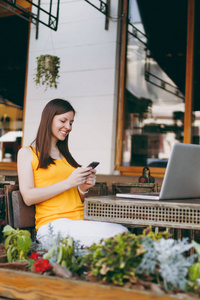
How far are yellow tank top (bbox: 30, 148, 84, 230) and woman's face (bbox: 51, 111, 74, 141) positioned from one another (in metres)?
0.17

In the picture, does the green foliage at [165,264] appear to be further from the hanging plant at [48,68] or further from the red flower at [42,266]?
the hanging plant at [48,68]

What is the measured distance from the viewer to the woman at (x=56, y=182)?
1.95m

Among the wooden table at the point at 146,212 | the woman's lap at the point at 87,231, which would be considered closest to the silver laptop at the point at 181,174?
the wooden table at the point at 146,212

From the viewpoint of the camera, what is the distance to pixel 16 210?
2.12 metres

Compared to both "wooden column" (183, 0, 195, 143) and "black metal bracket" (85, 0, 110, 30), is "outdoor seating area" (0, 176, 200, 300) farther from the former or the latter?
"black metal bracket" (85, 0, 110, 30)

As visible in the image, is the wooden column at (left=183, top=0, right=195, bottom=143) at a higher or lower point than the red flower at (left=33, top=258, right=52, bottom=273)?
higher

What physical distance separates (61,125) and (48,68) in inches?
116

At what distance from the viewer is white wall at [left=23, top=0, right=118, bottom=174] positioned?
4969 millimetres

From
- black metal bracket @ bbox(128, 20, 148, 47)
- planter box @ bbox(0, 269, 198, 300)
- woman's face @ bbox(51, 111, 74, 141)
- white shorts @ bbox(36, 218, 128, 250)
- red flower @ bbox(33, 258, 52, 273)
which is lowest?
planter box @ bbox(0, 269, 198, 300)

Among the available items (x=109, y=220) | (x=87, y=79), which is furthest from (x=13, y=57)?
(x=109, y=220)

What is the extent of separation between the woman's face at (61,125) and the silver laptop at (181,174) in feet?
2.03

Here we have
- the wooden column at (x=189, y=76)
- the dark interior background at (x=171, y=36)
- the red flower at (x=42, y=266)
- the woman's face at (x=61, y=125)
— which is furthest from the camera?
the dark interior background at (x=171, y=36)

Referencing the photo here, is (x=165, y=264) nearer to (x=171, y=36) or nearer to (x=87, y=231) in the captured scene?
(x=87, y=231)

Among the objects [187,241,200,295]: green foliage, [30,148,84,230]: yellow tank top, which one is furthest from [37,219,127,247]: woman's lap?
[187,241,200,295]: green foliage
